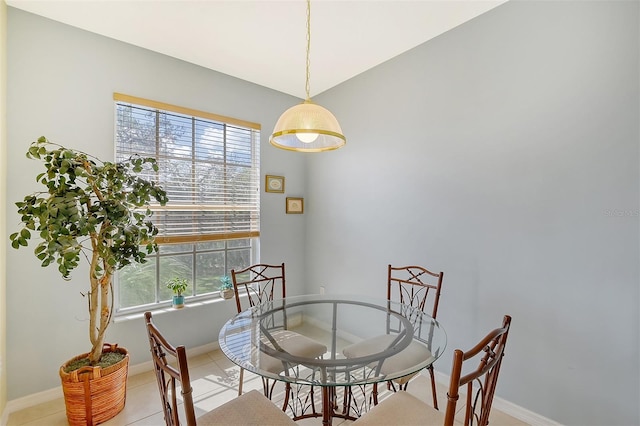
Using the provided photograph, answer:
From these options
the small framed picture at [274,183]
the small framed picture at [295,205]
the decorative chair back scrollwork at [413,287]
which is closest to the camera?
the decorative chair back scrollwork at [413,287]

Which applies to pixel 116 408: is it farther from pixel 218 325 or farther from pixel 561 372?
pixel 561 372

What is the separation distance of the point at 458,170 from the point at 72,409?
10.5 ft

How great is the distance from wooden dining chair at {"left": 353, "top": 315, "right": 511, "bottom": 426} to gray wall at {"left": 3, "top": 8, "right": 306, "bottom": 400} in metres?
2.16

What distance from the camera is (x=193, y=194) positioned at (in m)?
2.92

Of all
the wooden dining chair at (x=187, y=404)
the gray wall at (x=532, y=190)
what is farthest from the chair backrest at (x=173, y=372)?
the gray wall at (x=532, y=190)

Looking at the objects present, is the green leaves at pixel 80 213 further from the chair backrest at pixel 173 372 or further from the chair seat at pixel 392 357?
the chair seat at pixel 392 357

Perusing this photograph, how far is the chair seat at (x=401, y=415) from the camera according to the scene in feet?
4.36

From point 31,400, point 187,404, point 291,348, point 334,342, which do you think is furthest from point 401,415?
point 31,400

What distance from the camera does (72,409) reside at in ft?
6.31

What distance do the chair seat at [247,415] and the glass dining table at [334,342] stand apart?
208 mm

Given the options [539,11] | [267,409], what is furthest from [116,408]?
[539,11]

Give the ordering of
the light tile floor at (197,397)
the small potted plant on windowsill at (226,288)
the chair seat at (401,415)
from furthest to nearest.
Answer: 1. the small potted plant on windowsill at (226,288)
2. the light tile floor at (197,397)
3. the chair seat at (401,415)

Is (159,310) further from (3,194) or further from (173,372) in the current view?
(173,372)

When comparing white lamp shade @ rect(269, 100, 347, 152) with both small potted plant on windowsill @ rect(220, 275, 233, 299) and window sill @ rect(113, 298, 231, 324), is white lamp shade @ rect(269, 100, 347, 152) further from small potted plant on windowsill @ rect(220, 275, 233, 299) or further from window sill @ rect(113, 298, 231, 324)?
window sill @ rect(113, 298, 231, 324)
